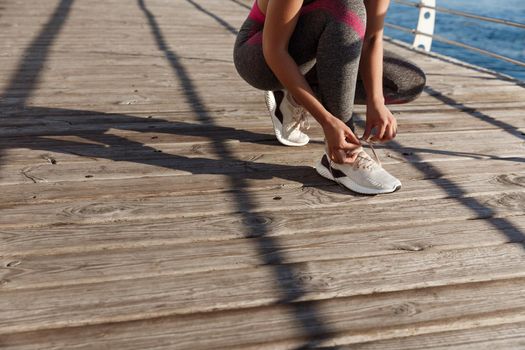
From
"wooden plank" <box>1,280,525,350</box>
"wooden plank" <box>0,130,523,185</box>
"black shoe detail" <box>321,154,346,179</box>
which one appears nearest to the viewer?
"wooden plank" <box>1,280,525,350</box>

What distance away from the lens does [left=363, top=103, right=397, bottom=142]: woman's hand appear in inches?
71.0

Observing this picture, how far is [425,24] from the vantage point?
5.53 meters

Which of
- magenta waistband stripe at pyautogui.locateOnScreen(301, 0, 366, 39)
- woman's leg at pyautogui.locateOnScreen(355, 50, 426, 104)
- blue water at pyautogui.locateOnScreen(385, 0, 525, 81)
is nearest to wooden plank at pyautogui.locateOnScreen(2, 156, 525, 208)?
woman's leg at pyautogui.locateOnScreen(355, 50, 426, 104)

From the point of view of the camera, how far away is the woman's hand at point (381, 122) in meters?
1.80

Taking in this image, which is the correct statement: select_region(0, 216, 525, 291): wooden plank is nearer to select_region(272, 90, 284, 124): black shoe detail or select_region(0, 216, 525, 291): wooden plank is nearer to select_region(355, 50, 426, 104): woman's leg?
select_region(355, 50, 426, 104): woman's leg

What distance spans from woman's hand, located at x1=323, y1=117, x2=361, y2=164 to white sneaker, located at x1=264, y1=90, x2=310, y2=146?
1.48 feet

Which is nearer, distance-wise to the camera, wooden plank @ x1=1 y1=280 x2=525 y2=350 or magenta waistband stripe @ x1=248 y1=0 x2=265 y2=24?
wooden plank @ x1=1 y1=280 x2=525 y2=350

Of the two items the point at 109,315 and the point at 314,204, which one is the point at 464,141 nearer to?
the point at 314,204

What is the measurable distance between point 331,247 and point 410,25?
17283 millimetres

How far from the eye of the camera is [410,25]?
58.1ft

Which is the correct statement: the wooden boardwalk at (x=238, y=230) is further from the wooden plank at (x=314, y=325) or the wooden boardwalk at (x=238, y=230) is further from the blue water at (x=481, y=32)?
the blue water at (x=481, y=32)

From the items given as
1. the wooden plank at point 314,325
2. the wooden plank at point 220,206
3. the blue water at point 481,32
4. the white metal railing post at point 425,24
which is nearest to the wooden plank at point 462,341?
the wooden plank at point 314,325

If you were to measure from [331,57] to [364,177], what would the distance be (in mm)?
385

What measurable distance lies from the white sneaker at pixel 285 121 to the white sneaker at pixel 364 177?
39 centimetres
